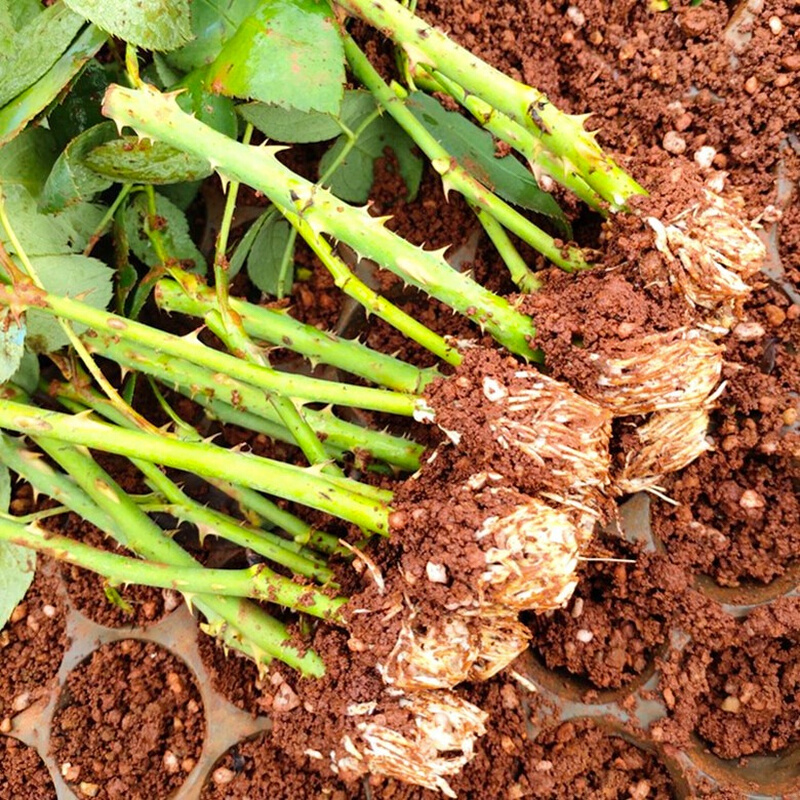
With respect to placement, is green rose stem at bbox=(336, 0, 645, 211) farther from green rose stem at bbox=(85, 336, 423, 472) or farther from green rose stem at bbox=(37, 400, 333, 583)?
green rose stem at bbox=(37, 400, 333, 583)

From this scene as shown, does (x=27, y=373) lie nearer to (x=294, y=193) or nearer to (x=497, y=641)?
(x=294, y=193)

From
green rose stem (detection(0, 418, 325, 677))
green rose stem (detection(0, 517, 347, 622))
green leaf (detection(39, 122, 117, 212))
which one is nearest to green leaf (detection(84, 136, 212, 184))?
green leaf (detection(39, 122, 117, 212))

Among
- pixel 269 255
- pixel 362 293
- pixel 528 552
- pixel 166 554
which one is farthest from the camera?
pixel 269 255

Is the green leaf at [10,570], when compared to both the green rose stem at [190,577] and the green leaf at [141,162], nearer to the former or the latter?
the green rose stem at [190,577]

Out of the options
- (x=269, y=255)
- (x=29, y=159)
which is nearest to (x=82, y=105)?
(x=29, y=159)

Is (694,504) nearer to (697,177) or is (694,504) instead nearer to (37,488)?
(697,177)

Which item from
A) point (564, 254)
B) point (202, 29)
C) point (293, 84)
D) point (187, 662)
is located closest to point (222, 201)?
point (202, 29)
